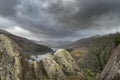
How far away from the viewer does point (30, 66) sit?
31.5 meters

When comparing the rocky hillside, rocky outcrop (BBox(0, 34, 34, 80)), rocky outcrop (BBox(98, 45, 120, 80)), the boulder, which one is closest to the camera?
rocky outcrop (BBox(0, 34, 34, 80))


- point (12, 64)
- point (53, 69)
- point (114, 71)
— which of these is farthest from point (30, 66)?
point (114, 71)

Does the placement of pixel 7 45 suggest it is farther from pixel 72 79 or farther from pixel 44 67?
pixel 72 79

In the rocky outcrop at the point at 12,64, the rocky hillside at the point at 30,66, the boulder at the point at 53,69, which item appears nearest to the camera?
the rocky outcrop at the point at 12,64

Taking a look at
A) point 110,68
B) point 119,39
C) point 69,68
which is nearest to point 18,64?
point 69,68

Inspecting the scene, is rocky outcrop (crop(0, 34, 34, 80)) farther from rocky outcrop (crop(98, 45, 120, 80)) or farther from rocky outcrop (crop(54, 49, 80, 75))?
rocky outcrop (crop(98, 45, 120, 80))

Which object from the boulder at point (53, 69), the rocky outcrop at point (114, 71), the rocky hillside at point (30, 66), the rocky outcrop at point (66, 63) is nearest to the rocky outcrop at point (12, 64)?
the rocky hillside at point (30, 66)

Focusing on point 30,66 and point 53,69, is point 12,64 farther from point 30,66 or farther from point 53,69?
point 53,69

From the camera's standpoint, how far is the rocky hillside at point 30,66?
29.6 m

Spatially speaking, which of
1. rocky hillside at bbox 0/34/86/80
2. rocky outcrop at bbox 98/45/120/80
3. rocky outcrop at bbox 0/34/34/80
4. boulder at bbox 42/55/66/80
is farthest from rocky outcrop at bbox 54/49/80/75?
rocky outcrop at bbox 0/34/34/80

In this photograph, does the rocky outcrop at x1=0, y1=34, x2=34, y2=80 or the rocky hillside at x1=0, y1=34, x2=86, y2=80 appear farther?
the rocky hillside at x1=0, y1=34, x2=86, y2=80

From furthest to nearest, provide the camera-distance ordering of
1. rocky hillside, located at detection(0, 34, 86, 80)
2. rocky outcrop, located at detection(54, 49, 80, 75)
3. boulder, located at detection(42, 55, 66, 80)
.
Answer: rocky outcrop, located at detection(54, 49, 80, 75) → boulder, located at detection(42, 55, 66, 80) → rocky hillside, located at detection(0, 34, 86, 80)

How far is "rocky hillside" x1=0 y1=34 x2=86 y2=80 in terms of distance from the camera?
1165 inches

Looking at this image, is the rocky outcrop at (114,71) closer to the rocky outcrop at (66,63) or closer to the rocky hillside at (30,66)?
the rocky hillside at (30,66)
